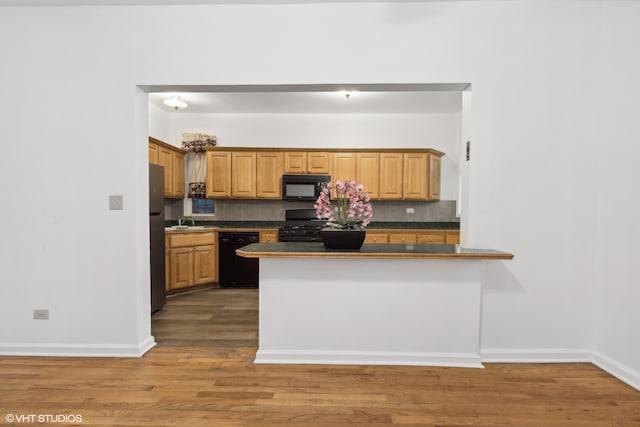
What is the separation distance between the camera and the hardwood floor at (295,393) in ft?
6.47

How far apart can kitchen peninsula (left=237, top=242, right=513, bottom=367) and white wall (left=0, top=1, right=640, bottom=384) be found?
11.4 inches

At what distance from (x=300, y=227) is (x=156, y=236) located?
215 cm

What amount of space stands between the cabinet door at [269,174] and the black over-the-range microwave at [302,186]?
0.12 m

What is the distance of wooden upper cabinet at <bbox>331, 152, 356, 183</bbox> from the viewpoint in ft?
18.2

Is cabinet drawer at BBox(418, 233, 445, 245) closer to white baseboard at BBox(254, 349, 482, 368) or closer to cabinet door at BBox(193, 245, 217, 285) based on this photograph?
white baseboard at BBox(254, 349, 482, 368)

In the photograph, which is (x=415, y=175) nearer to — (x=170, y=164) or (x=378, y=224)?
(x=378, y=224)

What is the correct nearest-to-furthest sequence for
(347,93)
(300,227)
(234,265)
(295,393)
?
(295,393) < (347,93) < (234,265) < (300,227)

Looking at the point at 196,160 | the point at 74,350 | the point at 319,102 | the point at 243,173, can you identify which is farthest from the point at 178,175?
the point at 74,350

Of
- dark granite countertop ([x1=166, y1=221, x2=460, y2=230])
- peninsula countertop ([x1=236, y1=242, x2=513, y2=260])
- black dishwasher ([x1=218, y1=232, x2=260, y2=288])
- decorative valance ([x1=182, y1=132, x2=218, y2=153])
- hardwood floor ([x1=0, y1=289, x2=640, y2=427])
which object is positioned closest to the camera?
hardwood floor ([x1=0, y1=289, x2=640, y2=427])

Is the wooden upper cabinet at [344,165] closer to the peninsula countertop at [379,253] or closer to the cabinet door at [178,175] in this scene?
the cabinet door at [178,175]

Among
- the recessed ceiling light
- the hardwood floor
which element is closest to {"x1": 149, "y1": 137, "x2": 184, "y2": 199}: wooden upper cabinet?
the recessed ceiling light

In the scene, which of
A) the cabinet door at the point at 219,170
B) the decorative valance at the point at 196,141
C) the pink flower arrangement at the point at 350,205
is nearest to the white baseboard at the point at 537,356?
the pink flower arrangement at the point at 350,205

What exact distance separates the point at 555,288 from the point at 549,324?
288 mm

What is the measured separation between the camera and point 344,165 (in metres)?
5.56
